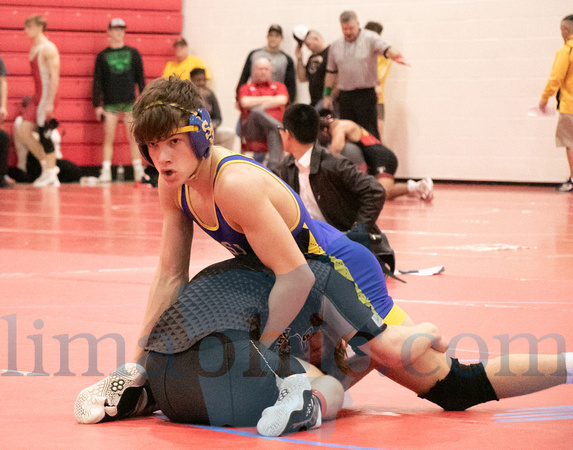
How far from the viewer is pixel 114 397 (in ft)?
8.00

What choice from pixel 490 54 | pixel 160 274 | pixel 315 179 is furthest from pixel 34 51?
pixel 160 274

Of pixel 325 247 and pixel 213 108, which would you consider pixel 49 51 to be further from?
pixel 325 247

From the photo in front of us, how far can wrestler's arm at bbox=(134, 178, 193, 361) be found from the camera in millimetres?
2629

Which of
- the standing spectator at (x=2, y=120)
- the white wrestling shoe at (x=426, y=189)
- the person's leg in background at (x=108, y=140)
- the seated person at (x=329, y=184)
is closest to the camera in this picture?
the seated person at (x=329, y=184)

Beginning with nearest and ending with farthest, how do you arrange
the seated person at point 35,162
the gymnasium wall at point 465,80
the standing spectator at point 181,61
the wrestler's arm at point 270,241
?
the wrestler's arm at point 270,241 < the seated person at point 35,162 < the gymnasium wall at point 465,80 < the standing spectator at point 181,61

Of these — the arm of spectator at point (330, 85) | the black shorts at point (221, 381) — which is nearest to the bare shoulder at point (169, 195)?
the black shorts at point (221, 381)

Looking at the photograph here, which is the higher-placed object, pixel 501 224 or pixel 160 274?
pixel 160 274

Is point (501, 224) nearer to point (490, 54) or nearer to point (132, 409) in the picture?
point (490, 54)

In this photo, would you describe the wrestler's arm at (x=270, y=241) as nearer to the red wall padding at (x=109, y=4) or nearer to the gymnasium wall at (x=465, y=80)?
the gymnasium wall at (x=465, y=80)

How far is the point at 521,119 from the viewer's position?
12.2 meters

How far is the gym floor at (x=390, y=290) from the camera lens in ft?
7.60

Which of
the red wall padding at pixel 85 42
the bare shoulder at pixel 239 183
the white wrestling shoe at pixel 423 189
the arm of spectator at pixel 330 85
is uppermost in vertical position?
the red wall padding at pixel 85 42

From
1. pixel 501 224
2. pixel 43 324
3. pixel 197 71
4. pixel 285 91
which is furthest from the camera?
pixel 285 91

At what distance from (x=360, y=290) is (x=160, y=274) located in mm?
594
